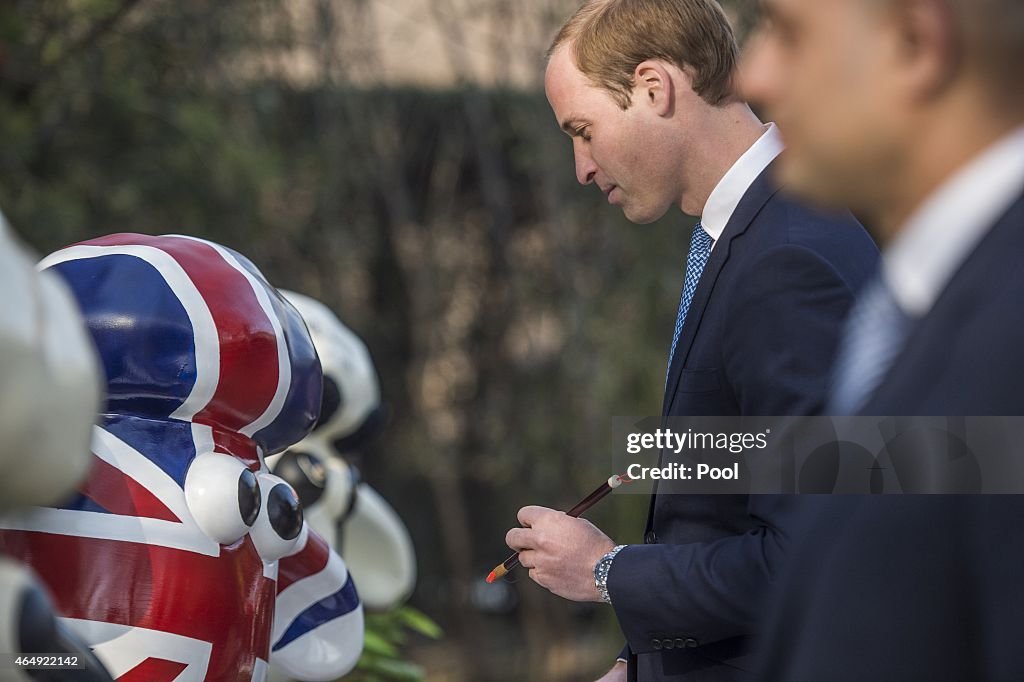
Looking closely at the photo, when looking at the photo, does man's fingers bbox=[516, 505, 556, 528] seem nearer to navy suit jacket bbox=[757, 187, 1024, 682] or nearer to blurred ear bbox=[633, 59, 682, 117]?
blurred ear bbox=[633, 59, 682, 117]

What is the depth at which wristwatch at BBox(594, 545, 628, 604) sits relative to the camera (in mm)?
1718

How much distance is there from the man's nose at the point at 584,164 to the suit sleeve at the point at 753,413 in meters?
0.42

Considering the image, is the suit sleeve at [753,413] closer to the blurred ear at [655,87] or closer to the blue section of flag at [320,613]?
the blurred ear at [655,87]

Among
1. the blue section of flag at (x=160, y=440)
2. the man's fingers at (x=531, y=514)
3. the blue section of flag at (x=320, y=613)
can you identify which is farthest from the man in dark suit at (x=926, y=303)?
the blue section of flag at (x=320, y=613)

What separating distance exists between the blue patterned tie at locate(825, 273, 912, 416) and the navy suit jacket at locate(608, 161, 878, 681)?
20.2 inches

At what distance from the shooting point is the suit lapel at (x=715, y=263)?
1705 millimetres

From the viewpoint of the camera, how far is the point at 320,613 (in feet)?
7.21

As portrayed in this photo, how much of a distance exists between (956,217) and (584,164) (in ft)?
3.78

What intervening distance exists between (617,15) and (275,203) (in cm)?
493

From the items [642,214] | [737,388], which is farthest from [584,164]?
[737,388]

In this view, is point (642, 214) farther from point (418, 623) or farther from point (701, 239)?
point (418, 623)

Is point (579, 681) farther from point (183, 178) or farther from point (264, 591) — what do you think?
point (264, 591)

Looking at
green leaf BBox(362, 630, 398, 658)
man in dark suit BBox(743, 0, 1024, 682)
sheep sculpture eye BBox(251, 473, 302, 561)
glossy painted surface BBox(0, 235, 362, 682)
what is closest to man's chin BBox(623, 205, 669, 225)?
glossy painted surface BBox(0, 235, 362, 682)

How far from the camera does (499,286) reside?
7.42 metres
